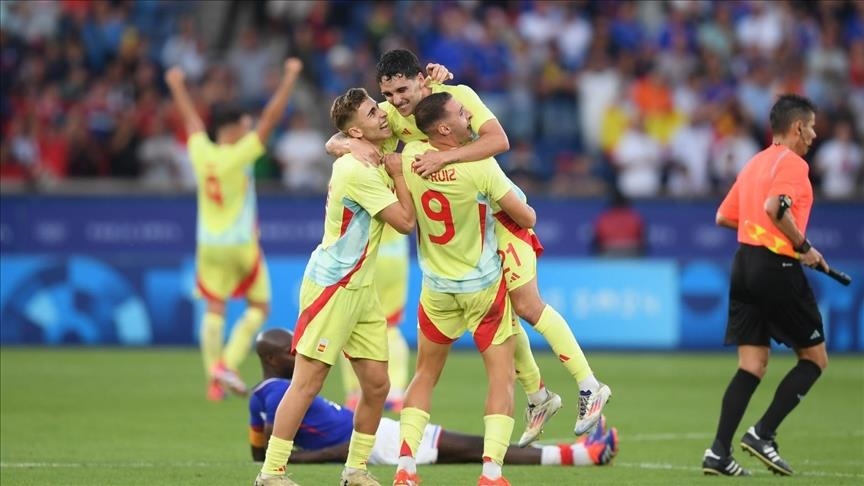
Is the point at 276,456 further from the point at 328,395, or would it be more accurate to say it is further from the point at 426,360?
the point at 328,395

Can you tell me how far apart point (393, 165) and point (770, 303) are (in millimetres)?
2921

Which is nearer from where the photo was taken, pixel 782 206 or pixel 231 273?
pixel 782 206

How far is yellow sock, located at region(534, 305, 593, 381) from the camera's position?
373 inches

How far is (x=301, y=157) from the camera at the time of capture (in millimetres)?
23875

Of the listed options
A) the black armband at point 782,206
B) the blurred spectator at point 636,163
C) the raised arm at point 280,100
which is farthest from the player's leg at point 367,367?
the blurred spectator at point 636,163

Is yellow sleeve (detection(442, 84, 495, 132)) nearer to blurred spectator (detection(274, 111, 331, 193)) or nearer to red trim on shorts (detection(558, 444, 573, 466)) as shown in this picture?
red trim on shorts (detection(558, 444, 573, 466))

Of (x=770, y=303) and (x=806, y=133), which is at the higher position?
(x=806, y=133)

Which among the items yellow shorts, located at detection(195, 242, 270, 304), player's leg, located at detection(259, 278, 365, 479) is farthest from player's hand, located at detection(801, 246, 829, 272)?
yellow shorts, located at detection(195, 242, 270, 304)

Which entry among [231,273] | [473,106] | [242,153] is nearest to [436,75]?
[473,106]

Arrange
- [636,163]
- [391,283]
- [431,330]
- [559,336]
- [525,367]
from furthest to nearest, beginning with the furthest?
1. [636,163]
2. [391,283]
3. [525,367]
4. [559,336]
5. [431,330]

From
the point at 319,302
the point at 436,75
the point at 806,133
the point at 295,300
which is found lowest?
the point at 295,300

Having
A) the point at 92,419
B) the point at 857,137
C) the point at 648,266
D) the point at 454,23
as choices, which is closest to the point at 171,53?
the point at 454,23

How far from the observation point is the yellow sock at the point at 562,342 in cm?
948

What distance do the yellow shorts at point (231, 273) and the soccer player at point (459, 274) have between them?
6593mm
